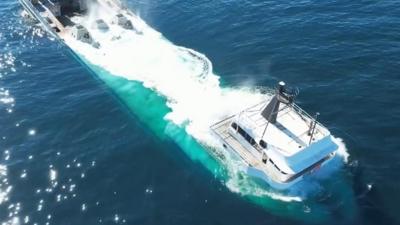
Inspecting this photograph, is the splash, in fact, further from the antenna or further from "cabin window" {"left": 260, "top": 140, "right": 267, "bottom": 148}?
the antenna

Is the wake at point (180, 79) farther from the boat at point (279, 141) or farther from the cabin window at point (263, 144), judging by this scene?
the cabin window at point (263, 144)

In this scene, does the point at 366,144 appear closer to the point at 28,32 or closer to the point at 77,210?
the point at 77,210

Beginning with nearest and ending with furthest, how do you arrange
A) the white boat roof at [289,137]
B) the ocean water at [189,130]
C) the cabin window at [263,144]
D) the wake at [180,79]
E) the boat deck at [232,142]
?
1. the ocean water at [189,130]
2. the white boat roof at [289,137]
3. the cabin window at [263,144]
4. the boat deck at [232,142]
5. the wake at [180,79]

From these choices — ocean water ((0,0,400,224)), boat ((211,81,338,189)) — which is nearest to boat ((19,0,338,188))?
boat ((211,81,338,189))

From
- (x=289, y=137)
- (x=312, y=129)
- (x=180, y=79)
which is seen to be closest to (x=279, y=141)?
(x=289, y=137)

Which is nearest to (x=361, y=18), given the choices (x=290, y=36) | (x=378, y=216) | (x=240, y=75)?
(x=290, y=36)

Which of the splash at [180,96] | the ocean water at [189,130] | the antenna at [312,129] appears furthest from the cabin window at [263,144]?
the antenna at [312,129]
